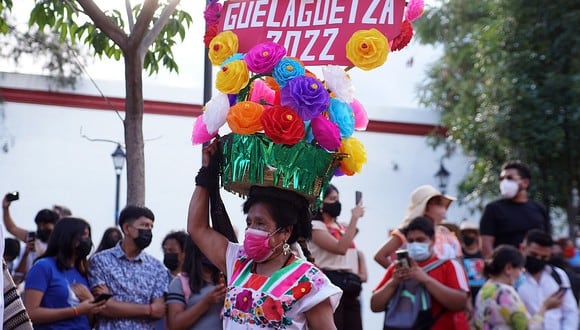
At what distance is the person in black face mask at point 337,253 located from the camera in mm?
8688

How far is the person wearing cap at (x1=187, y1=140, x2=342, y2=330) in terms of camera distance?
4.39m

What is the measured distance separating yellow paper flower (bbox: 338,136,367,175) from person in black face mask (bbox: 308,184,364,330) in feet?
12.7

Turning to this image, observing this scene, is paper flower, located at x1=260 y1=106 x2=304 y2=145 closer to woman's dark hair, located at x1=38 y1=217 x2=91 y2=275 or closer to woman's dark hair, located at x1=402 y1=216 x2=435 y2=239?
woman's dark hair, located at x1=38 y1=217 x2=91 y2=275

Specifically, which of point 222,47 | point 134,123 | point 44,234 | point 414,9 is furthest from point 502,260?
point 222,47

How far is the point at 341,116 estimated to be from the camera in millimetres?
4648

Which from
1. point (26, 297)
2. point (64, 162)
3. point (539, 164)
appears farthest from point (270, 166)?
point (539, 164)

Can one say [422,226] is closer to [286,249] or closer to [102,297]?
[102,297]

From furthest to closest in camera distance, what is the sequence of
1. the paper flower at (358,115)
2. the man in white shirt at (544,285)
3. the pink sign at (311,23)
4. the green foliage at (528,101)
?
the green foliage at (528,101) → the man in white shirt at (544,285) → the paper flower at (358,115) → the pink sign at (311,23)

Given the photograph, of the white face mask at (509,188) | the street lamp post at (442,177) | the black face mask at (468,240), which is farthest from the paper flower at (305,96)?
the street lamp post at (442,177)

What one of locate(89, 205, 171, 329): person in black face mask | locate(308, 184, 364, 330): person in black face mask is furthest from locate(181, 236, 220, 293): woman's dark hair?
locate(308, 184, 364, 330): person in black face mask

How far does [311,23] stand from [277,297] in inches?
54.7

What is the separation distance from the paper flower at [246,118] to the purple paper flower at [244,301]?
0.71 m

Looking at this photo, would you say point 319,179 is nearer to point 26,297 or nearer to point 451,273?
point 26,297

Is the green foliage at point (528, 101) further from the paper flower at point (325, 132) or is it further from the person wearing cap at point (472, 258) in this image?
the paper flower at point (325, 132)
